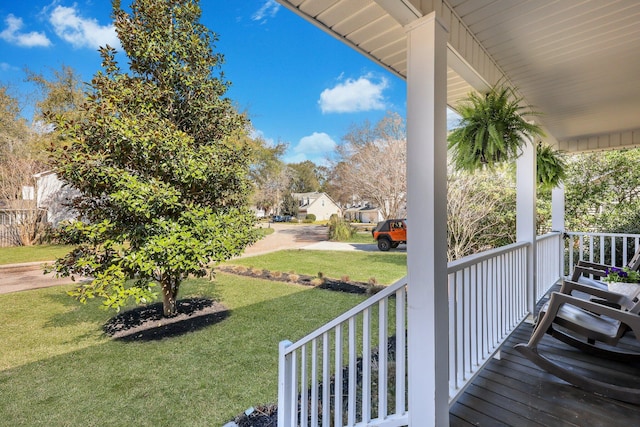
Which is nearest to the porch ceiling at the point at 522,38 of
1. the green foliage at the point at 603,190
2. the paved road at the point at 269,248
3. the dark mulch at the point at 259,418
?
the dark mulch at the point at 259,418

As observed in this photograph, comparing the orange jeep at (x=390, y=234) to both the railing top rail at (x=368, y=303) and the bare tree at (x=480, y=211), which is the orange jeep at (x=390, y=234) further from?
the railing top rail at (x=368, y=303)

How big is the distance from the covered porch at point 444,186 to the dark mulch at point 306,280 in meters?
4.12

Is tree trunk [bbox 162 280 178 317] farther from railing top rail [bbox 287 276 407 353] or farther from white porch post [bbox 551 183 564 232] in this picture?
white porch post [bbox 551 183 564 232]

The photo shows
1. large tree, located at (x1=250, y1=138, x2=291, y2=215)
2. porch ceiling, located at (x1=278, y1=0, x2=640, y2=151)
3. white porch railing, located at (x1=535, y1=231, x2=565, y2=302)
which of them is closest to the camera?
porch ceiling, located at (x1=278, y1=0, x2=640, y2=151)

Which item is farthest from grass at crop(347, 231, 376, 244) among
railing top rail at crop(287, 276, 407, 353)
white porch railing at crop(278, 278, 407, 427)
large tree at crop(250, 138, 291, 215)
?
railing top rail at crop(287, 276, 407, 353)

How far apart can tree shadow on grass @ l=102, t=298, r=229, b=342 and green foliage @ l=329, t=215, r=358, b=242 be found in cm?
732

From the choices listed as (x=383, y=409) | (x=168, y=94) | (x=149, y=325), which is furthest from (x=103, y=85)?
(x=383, y=409)

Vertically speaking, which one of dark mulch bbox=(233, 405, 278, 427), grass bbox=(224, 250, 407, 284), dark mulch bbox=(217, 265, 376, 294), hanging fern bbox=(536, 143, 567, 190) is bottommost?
dark mulch bbox=(233, 405, 278, 427)

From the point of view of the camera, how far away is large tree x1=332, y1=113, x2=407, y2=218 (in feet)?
36.9

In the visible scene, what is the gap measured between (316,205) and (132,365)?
631 inches

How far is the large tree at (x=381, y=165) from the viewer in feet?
36.9

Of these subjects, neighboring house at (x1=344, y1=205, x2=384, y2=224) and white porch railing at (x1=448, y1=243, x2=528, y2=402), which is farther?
neighboring house at (x1=344, y1=205, x2=384, y2=224)

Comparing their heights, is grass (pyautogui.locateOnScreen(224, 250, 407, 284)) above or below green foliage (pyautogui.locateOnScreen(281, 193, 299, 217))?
below

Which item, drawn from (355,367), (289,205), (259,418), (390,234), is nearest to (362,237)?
(390,234)
